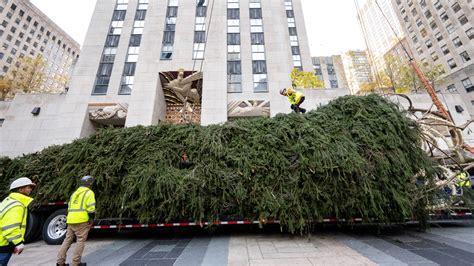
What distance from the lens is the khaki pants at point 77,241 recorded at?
11.5 feet

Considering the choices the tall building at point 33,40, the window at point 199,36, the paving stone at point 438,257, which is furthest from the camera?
the tall building at point 33,40

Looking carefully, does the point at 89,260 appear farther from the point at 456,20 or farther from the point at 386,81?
the point at 456,20

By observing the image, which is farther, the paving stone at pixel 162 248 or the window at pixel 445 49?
the window at pixel 445 49

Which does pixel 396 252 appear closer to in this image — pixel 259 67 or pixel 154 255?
pixel 154 255

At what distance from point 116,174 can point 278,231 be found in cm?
549

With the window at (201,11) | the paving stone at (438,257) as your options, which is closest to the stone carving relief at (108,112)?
the window at (201,11)

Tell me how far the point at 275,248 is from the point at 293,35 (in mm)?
32753

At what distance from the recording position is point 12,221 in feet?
8.81

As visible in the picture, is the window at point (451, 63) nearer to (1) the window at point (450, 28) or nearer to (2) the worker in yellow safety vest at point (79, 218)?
(1) the window at point (450, 28)

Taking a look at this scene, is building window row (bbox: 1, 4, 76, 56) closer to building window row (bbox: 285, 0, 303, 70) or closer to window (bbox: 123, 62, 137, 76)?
window (bbox: 123, 62, 137, 76)

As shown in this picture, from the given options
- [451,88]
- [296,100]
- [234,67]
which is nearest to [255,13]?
[234,67]

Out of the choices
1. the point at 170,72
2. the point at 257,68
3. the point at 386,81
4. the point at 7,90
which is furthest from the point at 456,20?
the point at 7,90

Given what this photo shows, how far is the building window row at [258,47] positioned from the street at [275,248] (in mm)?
14224

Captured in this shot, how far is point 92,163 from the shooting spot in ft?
17.9
